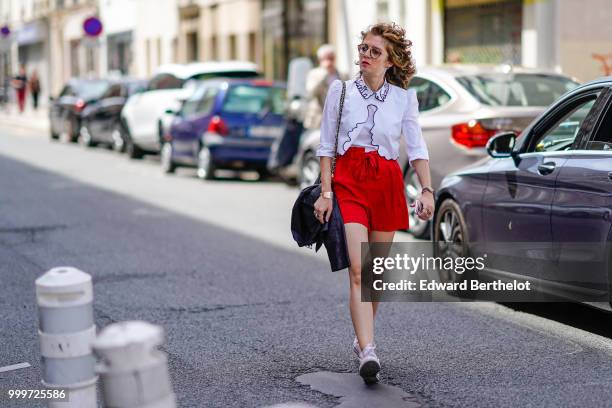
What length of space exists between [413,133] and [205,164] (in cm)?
1334

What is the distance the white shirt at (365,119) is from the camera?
6277mm

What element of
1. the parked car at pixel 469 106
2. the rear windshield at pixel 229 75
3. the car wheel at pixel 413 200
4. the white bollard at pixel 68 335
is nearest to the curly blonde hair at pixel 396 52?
the white bollard at pixel 68 335

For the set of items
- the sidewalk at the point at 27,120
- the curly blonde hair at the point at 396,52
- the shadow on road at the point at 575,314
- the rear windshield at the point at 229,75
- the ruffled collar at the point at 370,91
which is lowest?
the sidewalk at the point at 27,120

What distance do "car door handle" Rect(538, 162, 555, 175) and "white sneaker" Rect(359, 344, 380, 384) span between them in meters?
2.00

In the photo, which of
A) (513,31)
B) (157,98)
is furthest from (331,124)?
(157,98)

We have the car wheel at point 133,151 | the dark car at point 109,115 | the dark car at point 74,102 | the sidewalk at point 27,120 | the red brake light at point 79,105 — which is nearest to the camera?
the car wheel at point 133,151

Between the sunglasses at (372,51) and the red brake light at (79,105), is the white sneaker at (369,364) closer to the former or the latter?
the sunglasses at (372,51)

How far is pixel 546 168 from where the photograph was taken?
7.62 m

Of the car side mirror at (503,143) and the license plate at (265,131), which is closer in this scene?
the car side mirror at (503,143)

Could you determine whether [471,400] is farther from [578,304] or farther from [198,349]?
[578,304]

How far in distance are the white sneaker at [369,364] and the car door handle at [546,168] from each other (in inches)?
78.7

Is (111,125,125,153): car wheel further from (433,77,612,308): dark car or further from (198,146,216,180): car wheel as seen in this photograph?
(433,77,612,308): dark car

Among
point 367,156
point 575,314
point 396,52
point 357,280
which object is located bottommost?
point 575,314

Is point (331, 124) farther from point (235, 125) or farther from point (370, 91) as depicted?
point (235, 125)
